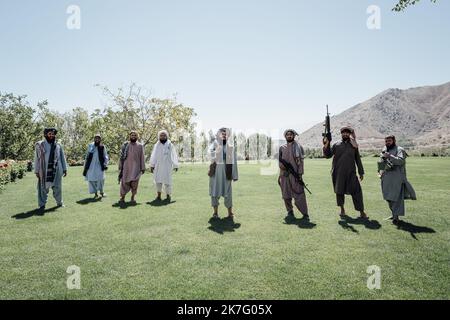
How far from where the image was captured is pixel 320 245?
6.22 metres

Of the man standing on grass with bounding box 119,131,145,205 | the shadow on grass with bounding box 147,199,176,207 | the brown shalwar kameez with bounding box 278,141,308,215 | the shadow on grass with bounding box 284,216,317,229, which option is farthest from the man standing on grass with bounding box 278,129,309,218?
the man standing on grass with bounding box 119,131,145,205

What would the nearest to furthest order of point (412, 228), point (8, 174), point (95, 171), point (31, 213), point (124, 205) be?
1. point (412, 228)
2. point (31, 213)
3. point (124, 205)
4. point (95, 171)
5. point (8, 174)

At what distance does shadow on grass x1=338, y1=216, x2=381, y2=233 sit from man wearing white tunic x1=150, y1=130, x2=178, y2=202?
5774 mm

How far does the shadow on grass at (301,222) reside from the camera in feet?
25.2

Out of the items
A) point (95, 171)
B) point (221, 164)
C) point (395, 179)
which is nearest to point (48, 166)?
point (95, 171)

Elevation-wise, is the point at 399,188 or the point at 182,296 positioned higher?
the point at 399,188

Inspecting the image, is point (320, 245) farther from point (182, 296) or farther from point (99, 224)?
point (99, 224)

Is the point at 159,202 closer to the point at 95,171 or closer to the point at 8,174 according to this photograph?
the point at 95,171

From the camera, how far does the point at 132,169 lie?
1102 cm

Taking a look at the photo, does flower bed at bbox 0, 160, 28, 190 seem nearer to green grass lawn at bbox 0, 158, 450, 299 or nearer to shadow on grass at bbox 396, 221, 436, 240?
green grass lawn at bbox 0, 158, 450, 299

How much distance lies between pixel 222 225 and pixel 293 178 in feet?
7.46

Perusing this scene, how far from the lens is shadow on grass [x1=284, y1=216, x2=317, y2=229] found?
7676 mm
